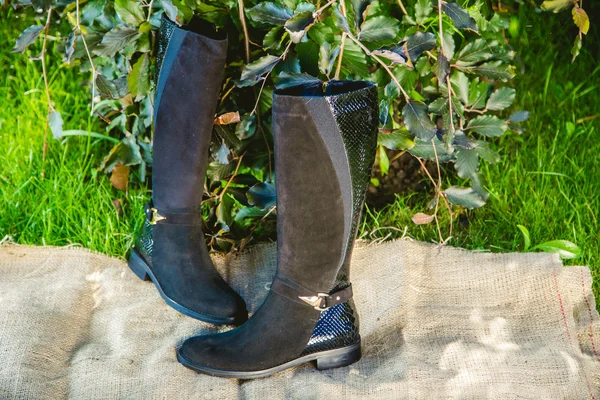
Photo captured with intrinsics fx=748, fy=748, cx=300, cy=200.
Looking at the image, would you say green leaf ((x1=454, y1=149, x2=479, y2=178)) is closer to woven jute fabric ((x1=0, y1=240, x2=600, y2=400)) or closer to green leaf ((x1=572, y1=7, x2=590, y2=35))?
woven jute fabric ((x1=0, y1=240, x2=600, y2=400))

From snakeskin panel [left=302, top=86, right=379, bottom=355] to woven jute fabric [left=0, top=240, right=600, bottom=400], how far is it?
0.24ft

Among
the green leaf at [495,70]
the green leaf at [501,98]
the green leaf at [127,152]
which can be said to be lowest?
the green leaf at [127,152]

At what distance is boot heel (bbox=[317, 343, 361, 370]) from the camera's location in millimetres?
1514

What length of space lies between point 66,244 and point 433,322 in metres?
0.99

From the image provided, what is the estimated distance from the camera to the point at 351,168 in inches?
55.0

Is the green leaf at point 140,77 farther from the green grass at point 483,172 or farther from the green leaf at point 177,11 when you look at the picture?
the green grass at point 483,172

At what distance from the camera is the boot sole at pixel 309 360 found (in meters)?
1.48

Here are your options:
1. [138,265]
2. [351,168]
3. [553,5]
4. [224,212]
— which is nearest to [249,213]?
[224,212]

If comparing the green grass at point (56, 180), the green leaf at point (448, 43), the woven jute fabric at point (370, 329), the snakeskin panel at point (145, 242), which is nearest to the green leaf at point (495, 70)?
the green leaf at point (448, 43)

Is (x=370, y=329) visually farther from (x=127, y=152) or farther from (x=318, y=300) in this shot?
(x=127, y=152)

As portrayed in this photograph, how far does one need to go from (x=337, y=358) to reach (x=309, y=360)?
2.3 inches

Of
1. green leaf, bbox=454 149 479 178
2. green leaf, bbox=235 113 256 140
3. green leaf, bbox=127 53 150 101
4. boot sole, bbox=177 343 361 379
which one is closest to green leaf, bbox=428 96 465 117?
green leaf, bbox=454 149 479 178

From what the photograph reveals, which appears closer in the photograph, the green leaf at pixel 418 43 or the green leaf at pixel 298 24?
the green leaf at pixel 298 24

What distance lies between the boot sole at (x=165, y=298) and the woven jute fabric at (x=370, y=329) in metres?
0.02
